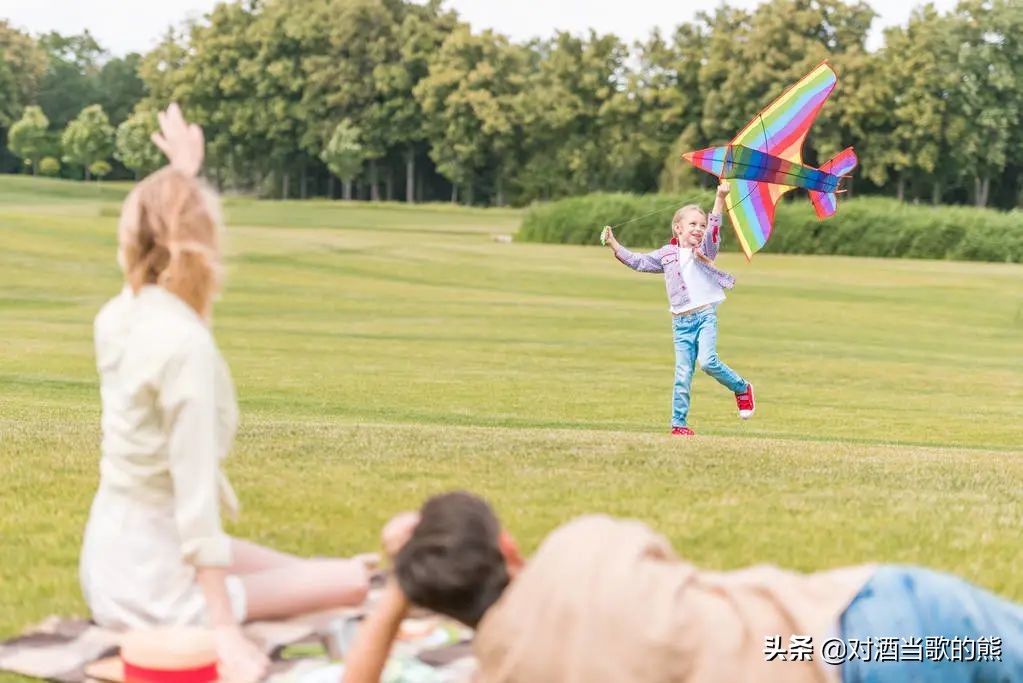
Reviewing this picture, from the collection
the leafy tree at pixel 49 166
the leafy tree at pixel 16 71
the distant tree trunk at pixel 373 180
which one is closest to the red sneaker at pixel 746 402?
the distant tree trunk at pixel 373 180

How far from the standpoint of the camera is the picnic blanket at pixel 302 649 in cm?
405

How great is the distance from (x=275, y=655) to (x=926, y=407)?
11969 millimetres

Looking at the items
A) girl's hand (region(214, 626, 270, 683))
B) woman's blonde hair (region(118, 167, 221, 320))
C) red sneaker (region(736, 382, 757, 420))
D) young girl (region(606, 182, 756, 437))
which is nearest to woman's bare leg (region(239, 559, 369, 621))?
girl's hand (region(214, 626, 270, 683))

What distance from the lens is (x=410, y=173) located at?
81.0m

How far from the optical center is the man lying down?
9.87ft

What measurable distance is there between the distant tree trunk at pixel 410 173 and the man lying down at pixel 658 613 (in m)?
78.4

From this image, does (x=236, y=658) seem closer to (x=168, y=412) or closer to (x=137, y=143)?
(x=168, y=412)

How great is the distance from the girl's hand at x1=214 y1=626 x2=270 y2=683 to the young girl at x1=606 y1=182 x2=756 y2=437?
6657mm

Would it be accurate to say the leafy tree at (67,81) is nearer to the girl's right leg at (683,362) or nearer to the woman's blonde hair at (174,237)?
the girl's right leg at (683,362)

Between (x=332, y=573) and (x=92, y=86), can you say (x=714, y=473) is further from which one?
(x=92, y=86)

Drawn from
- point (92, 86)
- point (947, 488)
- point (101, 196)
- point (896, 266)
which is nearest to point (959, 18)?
point (896, 266)

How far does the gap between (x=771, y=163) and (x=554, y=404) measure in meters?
4.18

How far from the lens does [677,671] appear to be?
3031 mm

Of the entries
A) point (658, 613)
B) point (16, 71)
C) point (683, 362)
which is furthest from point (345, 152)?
point (658, 613)
